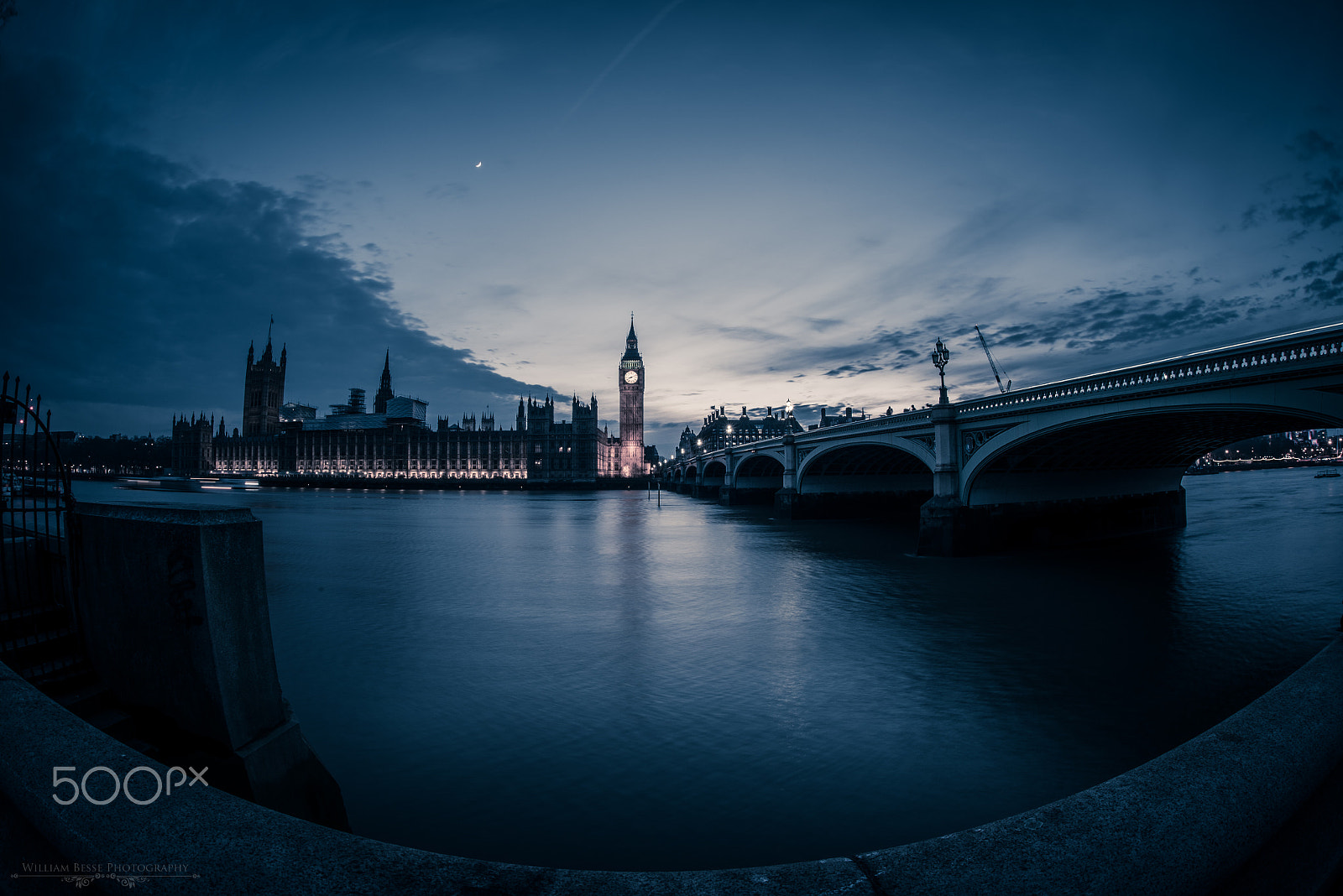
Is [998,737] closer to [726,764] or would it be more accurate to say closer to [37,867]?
[726,764]

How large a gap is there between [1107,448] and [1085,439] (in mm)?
4207

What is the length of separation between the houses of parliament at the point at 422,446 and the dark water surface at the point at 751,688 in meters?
110

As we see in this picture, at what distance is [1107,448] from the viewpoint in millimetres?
26766

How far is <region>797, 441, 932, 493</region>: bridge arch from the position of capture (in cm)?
3975

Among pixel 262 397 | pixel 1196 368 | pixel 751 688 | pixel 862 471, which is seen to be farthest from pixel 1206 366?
pixel 262 397

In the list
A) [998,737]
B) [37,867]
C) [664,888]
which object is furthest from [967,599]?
[37,867]

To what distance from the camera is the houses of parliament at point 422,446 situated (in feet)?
437

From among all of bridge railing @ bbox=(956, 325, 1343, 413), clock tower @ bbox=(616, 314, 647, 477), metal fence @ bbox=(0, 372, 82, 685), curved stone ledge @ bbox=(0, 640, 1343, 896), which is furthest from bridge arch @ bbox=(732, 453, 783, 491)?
clock tower @ bbox=(616, 314, 647, 477)

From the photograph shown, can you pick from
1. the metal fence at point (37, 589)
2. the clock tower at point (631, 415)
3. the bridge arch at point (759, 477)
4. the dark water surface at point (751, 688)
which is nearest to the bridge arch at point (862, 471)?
the bridge arch at point (759, 477)

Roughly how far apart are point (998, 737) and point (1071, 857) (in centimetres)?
695

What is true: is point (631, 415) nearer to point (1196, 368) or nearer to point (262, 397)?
point (262, 397)

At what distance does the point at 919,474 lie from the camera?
48594 millimetres
